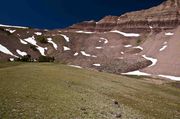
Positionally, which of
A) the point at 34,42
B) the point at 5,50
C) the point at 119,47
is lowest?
the point at 119,47

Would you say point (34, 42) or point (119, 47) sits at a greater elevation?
point (34, 42)

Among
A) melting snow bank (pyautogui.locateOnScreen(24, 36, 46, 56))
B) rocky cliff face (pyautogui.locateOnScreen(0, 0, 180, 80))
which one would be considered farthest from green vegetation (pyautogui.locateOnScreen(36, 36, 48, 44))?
melting snow bank (pyautogui.locateOnScreen(24, 36, 46, 56))

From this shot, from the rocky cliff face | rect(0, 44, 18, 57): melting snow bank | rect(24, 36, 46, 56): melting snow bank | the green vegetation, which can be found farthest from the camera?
the green vegetation

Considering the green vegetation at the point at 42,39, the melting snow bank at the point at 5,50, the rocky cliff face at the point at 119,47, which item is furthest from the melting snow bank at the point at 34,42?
the melting snow bank at the point at 5,50

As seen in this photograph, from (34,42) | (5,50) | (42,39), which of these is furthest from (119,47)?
(5,50)

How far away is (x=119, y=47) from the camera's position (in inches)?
6831

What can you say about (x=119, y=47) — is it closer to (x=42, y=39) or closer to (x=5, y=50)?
(x=42, y=39)

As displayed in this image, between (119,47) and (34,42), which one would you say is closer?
(119,47)

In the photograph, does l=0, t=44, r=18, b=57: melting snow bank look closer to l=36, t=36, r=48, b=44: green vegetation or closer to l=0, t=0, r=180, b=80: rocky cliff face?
l=0, t=0, r=180, b=80: rocky cliff face

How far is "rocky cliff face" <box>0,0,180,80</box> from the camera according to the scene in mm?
133500

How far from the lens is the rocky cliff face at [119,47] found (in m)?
134

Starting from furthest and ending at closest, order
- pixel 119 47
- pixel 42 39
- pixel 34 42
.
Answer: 1. pixel 42 39
2. pixel 34 42
3. pixel 119 47

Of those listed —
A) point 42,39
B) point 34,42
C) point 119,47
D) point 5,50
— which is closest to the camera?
point 5,50

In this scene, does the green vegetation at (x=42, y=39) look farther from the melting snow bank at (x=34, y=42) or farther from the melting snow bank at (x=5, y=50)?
the melting snow bank at (x=5, y=50)
